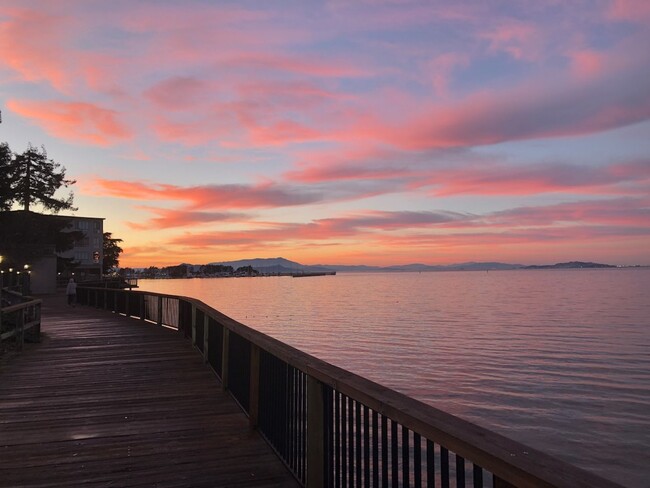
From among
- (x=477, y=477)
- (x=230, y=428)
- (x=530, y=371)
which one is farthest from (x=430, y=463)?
(x=530, y=371)

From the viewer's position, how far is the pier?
224 cm

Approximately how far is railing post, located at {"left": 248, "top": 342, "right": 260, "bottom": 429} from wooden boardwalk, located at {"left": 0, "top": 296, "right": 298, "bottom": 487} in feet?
0.59

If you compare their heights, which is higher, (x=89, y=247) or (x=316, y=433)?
(x=89, y=247)

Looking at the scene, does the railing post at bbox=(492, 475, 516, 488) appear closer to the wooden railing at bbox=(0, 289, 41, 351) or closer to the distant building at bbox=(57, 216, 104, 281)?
the wooden railing at bbox=(0, 289, 41, 351)

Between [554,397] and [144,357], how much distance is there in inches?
500

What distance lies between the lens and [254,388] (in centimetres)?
564

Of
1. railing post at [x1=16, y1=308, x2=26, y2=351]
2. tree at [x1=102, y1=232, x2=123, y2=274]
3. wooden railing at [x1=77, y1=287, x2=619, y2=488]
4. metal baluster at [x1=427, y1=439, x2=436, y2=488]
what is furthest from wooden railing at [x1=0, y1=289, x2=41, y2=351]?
tree at [x1=102, y1=232, x2=123, y2=274]

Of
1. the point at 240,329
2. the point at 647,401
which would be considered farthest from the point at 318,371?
the point at 647,401

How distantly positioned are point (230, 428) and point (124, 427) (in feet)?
4.60

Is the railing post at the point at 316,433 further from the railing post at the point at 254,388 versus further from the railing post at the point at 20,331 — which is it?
the railing post at the point at 20,331

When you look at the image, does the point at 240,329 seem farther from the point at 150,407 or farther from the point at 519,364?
the point at 519,364

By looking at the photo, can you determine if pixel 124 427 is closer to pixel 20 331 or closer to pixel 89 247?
pixel 20 331

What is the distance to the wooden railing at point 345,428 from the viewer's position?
181 cm

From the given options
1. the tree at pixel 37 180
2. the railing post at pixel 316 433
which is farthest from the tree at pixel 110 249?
the railing post at pixel 316 433
